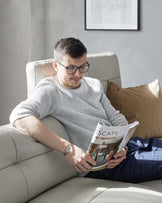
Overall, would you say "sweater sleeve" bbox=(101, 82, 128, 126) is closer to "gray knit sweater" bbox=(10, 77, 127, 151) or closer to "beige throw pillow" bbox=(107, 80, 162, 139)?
"gray knit sweater" bbox=(10, 77, 127, 151)

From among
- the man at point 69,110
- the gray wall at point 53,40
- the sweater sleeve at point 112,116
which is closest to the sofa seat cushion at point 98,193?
the man at point 69,110

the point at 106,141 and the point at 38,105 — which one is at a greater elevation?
the point at 38,105

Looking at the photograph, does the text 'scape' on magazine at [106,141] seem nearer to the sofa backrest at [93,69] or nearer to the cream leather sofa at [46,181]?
the cream leather sofa at [46,181]

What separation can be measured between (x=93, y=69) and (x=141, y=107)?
40cm

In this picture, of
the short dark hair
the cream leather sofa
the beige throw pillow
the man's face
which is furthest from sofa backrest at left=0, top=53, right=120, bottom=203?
the beige throw pillow

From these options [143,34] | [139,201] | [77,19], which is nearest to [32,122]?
[139,201]

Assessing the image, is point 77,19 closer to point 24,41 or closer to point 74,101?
point 24,41

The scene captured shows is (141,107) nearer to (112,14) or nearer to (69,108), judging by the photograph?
(69,108)

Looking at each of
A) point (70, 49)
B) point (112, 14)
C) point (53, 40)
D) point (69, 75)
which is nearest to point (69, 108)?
point (69, 75)

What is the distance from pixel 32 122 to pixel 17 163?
0.20 metres

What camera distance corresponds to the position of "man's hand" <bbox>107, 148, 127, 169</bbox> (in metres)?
1.91

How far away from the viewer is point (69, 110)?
6.67 ft

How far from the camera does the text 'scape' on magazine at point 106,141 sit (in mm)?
1656

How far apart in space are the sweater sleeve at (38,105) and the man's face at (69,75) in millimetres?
98
